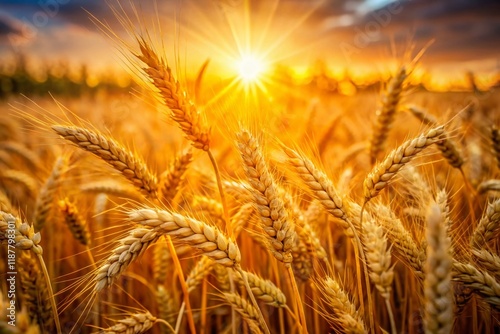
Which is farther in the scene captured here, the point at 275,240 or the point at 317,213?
the point at 317,213

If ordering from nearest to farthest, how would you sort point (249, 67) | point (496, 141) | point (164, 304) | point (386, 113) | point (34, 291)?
1. point (34, 291)
2. point (164, 304)
3. point (496, 141)
4. point (386, 113)
5. point (249, 67)

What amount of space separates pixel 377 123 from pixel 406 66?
16.3 inches

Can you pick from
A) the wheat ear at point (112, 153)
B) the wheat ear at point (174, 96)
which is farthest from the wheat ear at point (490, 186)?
the wheat ear at point (112, 153)

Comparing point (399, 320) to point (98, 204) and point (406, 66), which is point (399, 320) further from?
point (98, 204)

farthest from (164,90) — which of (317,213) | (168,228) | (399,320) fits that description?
(399,320)

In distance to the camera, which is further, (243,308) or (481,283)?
(243,308)

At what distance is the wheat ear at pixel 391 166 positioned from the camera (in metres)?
1.26

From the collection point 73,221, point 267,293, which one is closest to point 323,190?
point 267,293

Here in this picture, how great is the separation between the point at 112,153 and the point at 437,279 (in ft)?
4.11

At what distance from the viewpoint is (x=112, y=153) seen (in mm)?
1424

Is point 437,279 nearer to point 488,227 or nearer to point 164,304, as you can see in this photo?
point 488,227

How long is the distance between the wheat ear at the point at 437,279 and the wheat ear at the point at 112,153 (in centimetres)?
113

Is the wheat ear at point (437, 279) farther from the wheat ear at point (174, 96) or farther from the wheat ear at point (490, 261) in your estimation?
the wheat ear at point (174, 96)

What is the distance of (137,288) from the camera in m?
2.57
